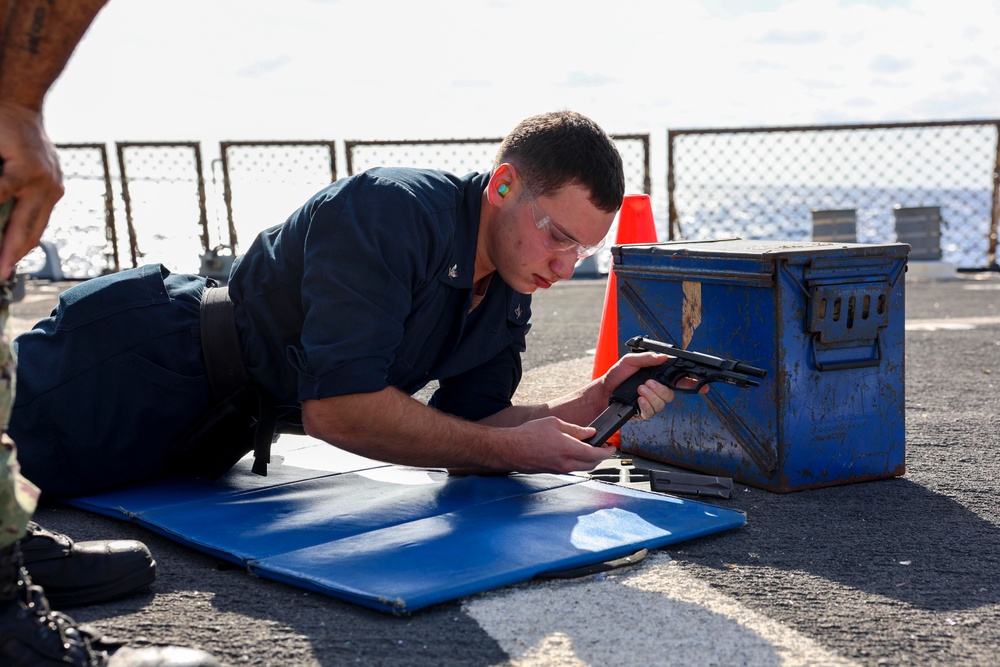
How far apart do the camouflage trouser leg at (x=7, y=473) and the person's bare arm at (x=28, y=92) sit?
0.30 ft

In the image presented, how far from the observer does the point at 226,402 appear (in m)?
2.79

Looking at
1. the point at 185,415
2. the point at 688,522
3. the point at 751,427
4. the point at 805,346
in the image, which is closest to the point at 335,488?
the point at 185,415

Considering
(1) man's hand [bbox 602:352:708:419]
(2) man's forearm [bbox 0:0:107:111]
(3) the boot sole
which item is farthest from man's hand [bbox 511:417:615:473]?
(2) man's forearm [bbox 0:0:107:111]

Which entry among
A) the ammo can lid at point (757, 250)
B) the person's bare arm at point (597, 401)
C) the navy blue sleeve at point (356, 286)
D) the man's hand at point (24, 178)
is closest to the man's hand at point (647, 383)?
the person's bare arm at point (597, 401)

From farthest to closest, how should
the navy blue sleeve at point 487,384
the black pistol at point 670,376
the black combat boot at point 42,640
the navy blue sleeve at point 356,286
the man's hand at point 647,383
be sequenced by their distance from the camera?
the navy blue sleeve at point 487,384
the man's hand at point 647,383
the black pistol at point 670,376
the navy blue sleeve at point 356,286
the black combat boot at point 42,640

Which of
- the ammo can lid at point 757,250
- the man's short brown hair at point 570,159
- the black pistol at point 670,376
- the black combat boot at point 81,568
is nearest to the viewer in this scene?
the black combat boot at point 81,568

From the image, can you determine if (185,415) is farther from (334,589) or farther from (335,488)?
(334,589)

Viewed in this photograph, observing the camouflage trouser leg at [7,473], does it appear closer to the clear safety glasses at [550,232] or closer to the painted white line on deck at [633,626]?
the painted white line on deck at [633,626]

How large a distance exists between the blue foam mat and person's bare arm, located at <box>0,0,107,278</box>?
1.03m

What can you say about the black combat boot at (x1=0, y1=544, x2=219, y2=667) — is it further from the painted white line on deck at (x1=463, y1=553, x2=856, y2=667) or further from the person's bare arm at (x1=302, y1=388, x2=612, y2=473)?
the person's bare arm at (x1=302, y1=388, x2=612, y2=473)

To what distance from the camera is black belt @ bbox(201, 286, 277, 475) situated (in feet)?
9.16

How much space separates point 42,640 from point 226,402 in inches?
47.6

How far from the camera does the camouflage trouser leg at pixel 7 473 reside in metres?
1.53

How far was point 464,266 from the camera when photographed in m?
2.74
